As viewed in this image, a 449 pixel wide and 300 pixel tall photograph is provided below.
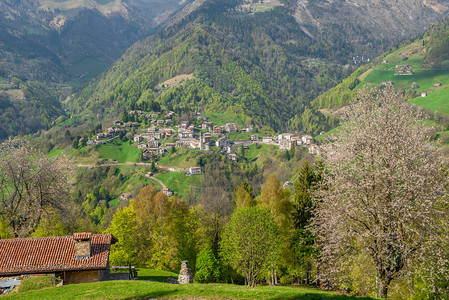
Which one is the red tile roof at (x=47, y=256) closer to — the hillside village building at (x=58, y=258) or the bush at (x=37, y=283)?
the hillside village building at (x=58, y=258)

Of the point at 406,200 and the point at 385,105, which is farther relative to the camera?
the point at 385,105

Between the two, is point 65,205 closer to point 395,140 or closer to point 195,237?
point 195,237

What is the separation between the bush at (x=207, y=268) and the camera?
56750 mm

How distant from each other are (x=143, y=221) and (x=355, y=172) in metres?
49.4

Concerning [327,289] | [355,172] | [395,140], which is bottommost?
[327,289]

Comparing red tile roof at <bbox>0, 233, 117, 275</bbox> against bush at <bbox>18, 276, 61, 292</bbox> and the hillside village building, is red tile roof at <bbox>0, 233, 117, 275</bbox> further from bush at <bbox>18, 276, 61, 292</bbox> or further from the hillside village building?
bush at <bbox>18, 276, 61, 292</bbox>

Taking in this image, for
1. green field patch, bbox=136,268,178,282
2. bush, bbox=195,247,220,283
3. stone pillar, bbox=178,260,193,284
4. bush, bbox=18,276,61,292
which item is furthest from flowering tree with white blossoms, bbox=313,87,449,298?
bush, bbox=195,247,220,283

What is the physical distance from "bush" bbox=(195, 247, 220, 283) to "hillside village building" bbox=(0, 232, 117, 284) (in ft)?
76.9

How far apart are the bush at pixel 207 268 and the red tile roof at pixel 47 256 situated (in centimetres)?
2392

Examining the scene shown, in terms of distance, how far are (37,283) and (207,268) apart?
3061cm

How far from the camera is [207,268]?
5750cm

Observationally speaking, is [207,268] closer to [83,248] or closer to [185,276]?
[185,276]

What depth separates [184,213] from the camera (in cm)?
7231

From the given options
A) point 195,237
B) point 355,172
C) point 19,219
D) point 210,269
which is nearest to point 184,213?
point 195,237
